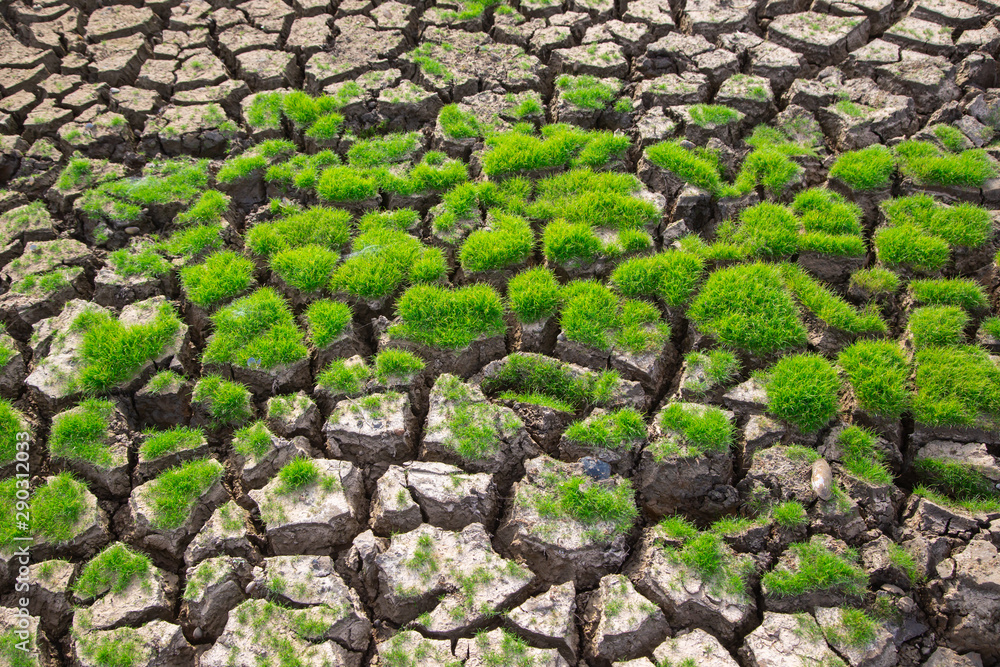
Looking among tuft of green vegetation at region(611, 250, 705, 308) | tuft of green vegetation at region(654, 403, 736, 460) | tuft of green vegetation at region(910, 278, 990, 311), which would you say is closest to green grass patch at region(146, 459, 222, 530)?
tuft of green vegetation at region(654, 403, 736, 460)

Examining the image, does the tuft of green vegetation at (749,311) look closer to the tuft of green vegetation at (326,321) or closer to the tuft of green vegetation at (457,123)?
the tuft of green vegetation at (326,321)

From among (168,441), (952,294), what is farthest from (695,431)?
(168,441)

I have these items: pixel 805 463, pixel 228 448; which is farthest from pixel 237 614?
pixel 805 463

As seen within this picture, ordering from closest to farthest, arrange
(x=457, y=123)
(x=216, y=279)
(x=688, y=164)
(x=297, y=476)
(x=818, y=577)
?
(x=818, y=577) < (x=297, y=476) < (x=216, y=279) < (x=688, y=164) < (x=457, y=123)

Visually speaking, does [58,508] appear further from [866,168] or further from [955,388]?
[866,168]

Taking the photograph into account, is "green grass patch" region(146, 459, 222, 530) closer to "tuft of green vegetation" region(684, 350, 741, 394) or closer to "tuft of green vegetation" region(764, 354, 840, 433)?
"tuft of green vegetation" region(684, 350, 741, 394)

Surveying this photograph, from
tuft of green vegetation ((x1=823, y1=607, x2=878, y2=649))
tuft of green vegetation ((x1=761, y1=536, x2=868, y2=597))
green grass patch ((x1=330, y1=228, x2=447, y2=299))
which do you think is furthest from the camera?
green grass patch ((x1=330, y1=228, x2=447, y2=299))
